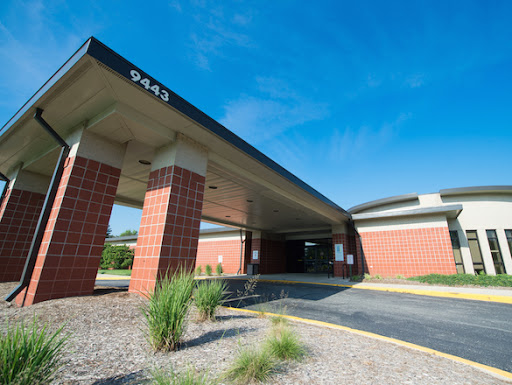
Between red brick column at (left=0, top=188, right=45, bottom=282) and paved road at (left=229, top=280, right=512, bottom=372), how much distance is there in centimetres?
829

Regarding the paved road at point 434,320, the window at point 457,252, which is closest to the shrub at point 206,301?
the paved road at point 434,320

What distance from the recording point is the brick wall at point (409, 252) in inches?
584

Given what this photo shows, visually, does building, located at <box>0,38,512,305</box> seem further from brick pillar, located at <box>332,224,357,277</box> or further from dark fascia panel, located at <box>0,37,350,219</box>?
brick pillar, located at <box>332,224,357,277</box>

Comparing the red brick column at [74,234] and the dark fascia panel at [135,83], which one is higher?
the dark fascia panel at [135,83]

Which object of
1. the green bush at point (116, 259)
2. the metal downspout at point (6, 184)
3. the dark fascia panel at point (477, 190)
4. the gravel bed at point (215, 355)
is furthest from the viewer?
the green bush at point (116, 259)

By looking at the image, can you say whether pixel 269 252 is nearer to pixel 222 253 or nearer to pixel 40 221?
pixel 222 253

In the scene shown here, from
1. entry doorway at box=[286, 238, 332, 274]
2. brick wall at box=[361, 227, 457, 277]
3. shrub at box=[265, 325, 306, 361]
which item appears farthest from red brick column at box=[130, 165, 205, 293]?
entry doorway at box=[286, 238, 332, 274]

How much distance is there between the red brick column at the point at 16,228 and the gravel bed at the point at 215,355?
5.59 meters

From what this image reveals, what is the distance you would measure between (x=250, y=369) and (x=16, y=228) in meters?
10.9

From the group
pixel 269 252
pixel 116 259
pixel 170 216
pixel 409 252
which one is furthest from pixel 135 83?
pixel 116 259

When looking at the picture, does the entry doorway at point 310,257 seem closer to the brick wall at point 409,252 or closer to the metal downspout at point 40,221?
the brick wall at point 409,252

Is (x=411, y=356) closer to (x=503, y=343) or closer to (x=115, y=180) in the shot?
(x=503, y=343)

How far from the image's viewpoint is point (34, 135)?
7391 mm

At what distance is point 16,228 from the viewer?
884 cm
